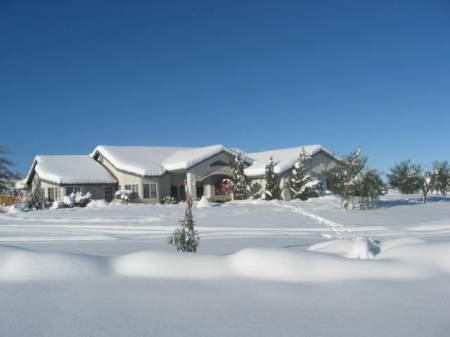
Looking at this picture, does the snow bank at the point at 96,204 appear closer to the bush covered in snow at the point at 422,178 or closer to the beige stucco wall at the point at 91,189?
the beige stucco wall at the point at 91,189

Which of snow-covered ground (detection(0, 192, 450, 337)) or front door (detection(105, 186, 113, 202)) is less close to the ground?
front door (detection(105, 186, 113, 202))

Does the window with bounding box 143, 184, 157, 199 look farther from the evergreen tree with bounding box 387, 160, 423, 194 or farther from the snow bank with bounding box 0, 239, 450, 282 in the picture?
the snow bank with bounding box 0, 239, 450, 282

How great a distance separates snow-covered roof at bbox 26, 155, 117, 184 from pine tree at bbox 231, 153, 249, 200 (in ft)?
29.6

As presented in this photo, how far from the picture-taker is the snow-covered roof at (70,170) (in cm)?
2939

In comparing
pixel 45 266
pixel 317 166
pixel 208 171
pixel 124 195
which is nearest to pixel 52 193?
pixel 124 195

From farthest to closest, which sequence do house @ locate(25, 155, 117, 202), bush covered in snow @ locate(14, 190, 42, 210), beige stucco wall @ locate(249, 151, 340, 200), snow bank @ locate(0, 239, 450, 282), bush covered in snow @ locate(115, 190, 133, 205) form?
beige stucco wall @ locate(249, 151, 340, 200) → house @ locate(25, 155, 117, 202) → bush covered in snow @ locate(115, 190, 133, 205) → bush covered in snow @ locate(14, 190, 42, 210) → snow bank @ locate(0, 239, 450, 282)

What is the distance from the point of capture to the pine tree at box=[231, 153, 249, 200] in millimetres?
31500

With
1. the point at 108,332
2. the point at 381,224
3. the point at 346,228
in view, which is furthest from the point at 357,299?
the point at 381,224

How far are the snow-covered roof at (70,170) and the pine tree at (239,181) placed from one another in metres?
9.02

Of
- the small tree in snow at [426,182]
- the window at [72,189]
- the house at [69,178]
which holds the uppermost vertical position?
the house at [69,178]

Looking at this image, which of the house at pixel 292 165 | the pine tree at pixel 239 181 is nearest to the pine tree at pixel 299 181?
the house at pixel 292 165

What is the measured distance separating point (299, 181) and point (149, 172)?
1088 centimetres

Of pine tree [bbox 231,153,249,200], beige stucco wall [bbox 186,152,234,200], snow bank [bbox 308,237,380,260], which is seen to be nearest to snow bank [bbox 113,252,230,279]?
snow bank [bbox 308,237,380,260]

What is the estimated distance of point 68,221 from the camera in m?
17.6
